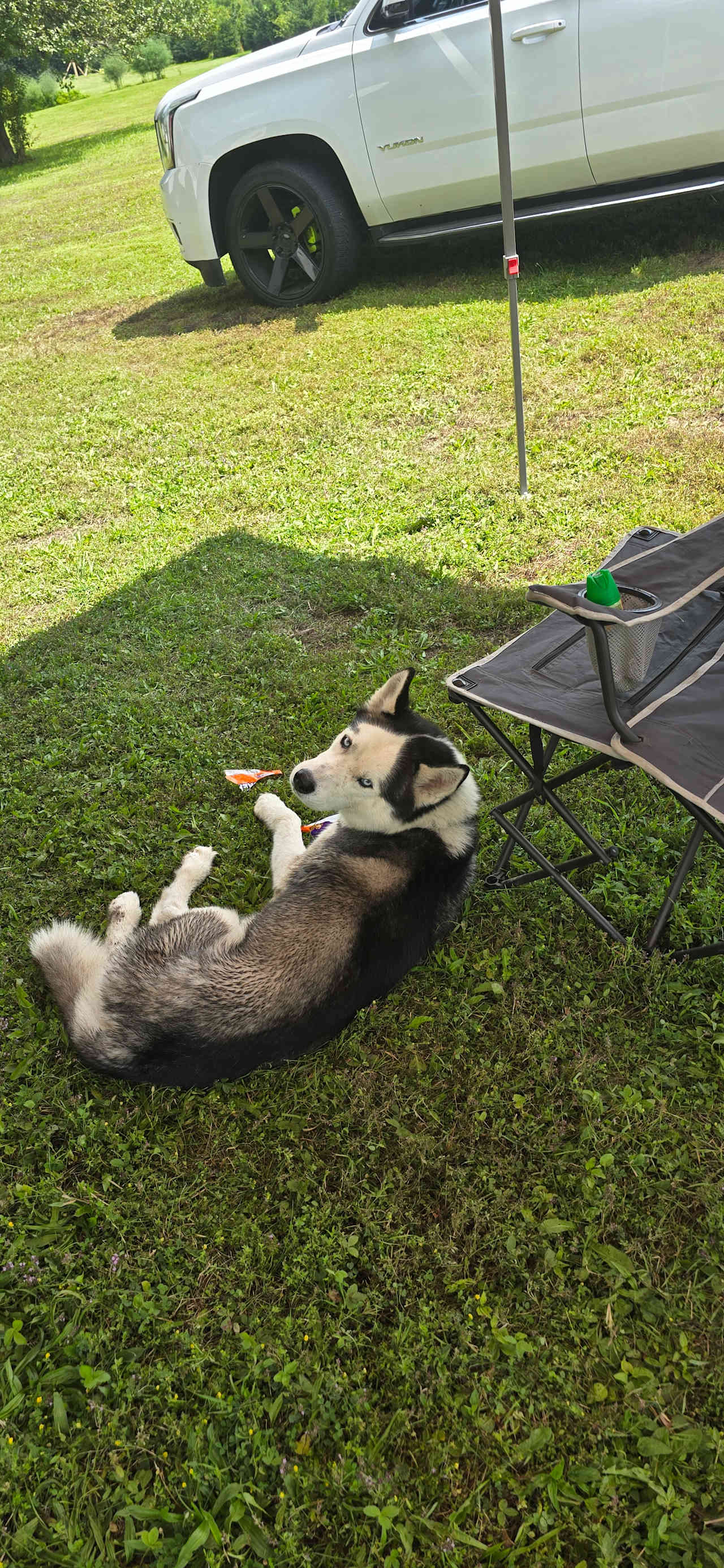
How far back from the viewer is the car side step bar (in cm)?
652

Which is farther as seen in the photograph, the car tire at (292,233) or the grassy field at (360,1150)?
the car tire at (292,233)

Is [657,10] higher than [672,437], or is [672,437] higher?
[657,10]

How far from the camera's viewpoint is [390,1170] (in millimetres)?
2385

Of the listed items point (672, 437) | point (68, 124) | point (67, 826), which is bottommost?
point (67, 826)

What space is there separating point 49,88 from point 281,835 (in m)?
39.2

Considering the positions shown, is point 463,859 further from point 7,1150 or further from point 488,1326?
point 7,1150

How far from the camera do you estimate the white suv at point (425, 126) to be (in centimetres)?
615

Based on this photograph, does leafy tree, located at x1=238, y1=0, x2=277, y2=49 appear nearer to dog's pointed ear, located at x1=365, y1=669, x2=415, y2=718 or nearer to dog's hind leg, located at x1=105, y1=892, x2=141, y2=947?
dog's pointed ear, located at x1=365, y1=669, x2=415, y2=718

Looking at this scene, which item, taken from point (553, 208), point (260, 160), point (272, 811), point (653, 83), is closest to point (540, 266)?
point (553, 208)

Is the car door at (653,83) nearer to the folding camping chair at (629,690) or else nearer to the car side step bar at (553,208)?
→ the car side step bar at (553,208)

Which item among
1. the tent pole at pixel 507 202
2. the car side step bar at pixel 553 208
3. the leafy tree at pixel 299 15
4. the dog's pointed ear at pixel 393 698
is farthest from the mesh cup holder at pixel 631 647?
the leafy tree at pixel 299 15

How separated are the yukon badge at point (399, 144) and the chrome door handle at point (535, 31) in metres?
0.88

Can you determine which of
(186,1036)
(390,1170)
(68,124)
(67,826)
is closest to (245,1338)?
(390,1170)

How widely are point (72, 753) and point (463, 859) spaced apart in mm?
2003
